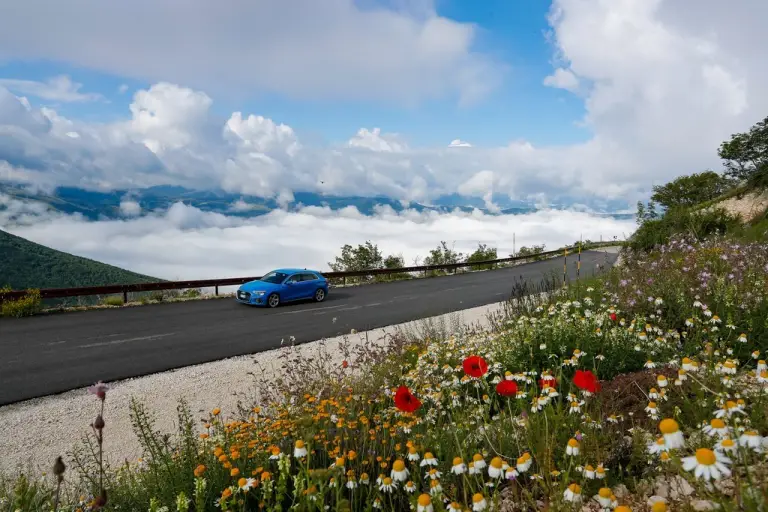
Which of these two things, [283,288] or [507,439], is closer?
[507,439]

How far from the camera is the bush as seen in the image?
16.1 meters

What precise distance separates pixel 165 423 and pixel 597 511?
6.50 m

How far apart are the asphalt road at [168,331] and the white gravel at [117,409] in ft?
2.14

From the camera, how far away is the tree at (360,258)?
112 feet

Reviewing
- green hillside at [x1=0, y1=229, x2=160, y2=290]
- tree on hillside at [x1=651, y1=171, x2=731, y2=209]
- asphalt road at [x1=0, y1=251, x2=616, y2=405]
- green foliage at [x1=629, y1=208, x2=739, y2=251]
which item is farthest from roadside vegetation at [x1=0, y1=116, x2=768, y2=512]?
green hillside at [x1=0, y1=229, x2=160, y2=290]

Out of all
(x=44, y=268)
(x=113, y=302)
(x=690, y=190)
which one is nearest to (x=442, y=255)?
(x=113, y=302)

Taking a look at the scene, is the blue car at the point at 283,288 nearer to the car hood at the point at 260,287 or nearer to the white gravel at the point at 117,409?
the car hood at the point at 260,287

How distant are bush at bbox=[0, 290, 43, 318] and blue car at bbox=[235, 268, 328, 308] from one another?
707 cm

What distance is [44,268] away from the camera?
73312 millimetres

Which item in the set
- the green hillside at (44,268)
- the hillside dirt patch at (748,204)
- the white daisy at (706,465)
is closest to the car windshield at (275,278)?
the white daisy at (706,465)

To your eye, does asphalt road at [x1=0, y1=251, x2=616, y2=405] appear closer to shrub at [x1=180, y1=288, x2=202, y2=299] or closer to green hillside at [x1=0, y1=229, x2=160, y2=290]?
shrub at [x1=180, y1=288, x2=202, y2=299]

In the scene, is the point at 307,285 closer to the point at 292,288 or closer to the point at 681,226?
the point at 292,288

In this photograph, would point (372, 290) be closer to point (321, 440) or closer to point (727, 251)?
point (727, 251)

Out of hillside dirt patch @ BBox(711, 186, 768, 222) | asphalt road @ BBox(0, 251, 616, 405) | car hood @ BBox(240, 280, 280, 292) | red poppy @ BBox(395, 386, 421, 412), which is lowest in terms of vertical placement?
asphalt road @ BBox(0, 251, 616, 405)
